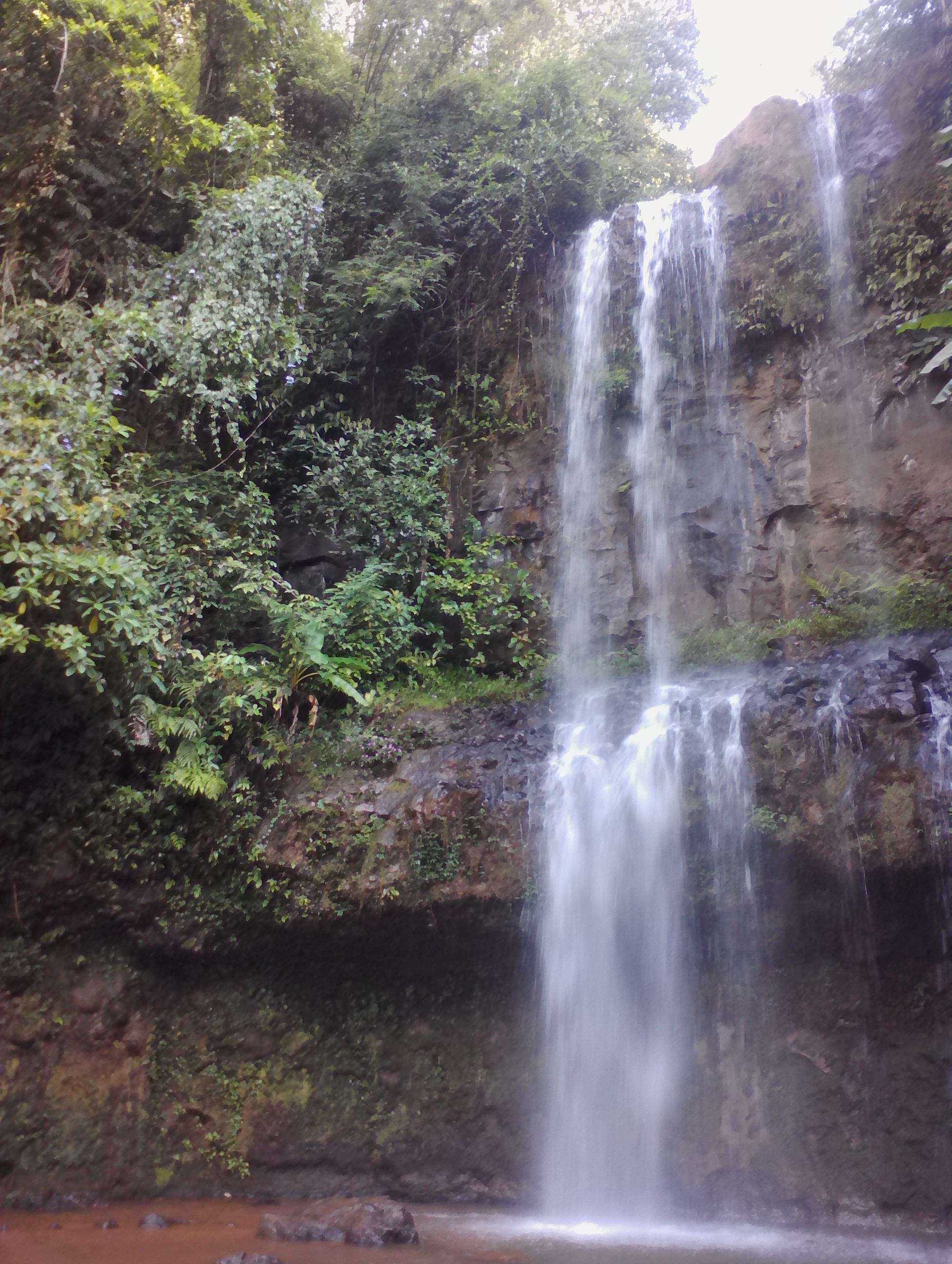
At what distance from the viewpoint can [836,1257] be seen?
5.78 metres

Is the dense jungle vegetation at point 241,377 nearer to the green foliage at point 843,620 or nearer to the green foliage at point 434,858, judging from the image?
the green foliage at point 434,858

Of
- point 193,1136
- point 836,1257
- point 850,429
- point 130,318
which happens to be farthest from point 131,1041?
point 850,429

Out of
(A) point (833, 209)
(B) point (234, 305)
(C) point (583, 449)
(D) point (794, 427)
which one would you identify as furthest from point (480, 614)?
(A) point (833, 209)

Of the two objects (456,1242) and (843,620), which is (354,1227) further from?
(843,620)

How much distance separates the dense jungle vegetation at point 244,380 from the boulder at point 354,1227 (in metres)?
2.22

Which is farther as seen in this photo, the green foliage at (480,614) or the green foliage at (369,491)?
the green foliage at (369,491)

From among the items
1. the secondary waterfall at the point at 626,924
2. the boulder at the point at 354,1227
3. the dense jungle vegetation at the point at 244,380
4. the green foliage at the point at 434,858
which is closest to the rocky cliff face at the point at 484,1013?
the green foliage at the point at 434,858

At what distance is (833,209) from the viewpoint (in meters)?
10.8

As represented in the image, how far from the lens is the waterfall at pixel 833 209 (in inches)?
410

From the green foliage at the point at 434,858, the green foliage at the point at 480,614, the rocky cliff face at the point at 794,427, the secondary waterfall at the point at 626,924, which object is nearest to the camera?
the secondary waterfall at the point at 626,924

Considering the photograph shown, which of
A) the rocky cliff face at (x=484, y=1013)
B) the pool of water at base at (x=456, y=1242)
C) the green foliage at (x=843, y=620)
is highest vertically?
the green foliage at (x=843, y=620)

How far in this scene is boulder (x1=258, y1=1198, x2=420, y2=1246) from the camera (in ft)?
19.0

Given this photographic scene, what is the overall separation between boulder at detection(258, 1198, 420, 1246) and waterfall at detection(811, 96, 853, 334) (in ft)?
33.1

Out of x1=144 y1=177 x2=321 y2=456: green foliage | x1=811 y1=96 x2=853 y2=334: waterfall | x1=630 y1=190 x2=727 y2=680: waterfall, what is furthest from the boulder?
x1=811 y1=96 x2=853 y2=334: waterfall
